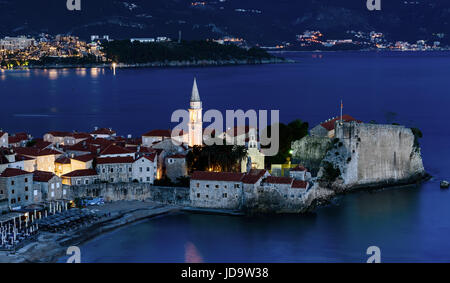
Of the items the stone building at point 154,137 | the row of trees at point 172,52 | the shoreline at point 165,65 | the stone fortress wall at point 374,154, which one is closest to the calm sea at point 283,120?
the stone fortress wall at point 374,154

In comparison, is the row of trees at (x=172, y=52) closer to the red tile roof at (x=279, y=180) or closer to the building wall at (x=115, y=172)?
the building wall at (x=115, y=172)

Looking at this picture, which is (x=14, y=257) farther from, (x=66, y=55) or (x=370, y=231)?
(x=66, y=55)

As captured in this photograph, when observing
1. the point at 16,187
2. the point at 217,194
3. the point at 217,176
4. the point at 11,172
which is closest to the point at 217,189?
the point at 217,194

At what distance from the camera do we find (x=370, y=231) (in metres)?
24.8

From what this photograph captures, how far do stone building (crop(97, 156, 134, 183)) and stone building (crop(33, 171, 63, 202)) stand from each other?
1.90m

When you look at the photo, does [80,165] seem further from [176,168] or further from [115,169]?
[176,168]

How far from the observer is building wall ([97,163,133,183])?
2659 cm

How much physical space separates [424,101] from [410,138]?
3695 cm

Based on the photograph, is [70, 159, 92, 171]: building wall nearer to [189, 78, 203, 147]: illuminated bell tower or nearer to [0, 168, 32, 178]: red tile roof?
[0, 168, 32, 178]: red tile roof

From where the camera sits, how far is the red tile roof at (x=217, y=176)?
25094 millimetres

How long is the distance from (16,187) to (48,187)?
47.9 inches

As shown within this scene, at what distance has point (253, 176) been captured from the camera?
25281 millimetres

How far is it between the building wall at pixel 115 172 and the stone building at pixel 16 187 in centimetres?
304

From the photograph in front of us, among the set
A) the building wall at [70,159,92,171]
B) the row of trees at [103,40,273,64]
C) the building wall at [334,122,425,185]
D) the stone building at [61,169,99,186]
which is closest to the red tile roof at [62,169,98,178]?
the stone building at [61,169,99,186]
